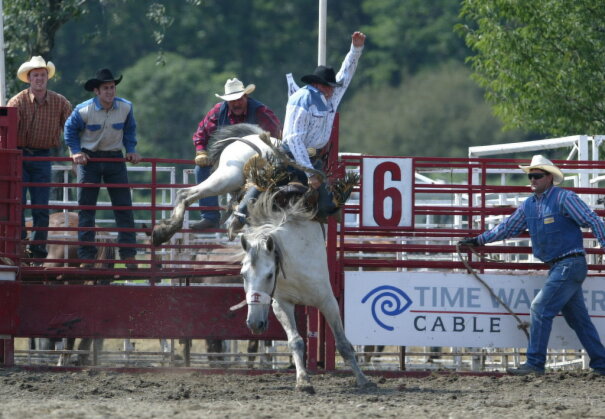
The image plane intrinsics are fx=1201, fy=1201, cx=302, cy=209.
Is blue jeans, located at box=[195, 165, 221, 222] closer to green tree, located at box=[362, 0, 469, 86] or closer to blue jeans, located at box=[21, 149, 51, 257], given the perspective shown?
blue jeans, located at box=[21, 149, 51, 257]

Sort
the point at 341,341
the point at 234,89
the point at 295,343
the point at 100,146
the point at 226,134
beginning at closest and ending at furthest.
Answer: the point at 295,343 → the point at 341,341 → the point at 226,134 → the point at 234,89 → the point at 100,146

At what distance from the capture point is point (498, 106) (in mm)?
18031

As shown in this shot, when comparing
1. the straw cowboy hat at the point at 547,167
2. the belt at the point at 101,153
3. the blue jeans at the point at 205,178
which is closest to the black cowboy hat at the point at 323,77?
the blue jeans at the point at 205,178

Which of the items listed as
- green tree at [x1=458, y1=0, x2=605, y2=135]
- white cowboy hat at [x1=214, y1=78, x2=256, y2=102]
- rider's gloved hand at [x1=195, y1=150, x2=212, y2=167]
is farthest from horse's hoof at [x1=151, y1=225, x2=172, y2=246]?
green tree at [x1=458, y1=0, x2=605, y2=135]

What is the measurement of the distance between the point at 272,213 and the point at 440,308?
Result: 6.21ft

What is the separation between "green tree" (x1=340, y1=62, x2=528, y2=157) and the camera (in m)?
35.8

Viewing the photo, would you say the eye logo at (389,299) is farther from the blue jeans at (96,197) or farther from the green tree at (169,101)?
the green tree at (169,101)

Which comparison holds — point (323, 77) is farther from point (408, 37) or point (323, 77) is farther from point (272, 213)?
point (408, 37)

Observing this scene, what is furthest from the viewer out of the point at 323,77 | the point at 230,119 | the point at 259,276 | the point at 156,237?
the point at 230,119

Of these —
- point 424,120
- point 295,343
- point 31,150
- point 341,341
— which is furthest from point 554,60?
point 424,120

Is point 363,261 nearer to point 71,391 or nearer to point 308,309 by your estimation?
point 308,309

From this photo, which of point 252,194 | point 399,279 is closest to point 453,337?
point 399,279

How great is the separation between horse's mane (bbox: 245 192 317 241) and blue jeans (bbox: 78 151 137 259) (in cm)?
177

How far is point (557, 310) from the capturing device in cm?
953
